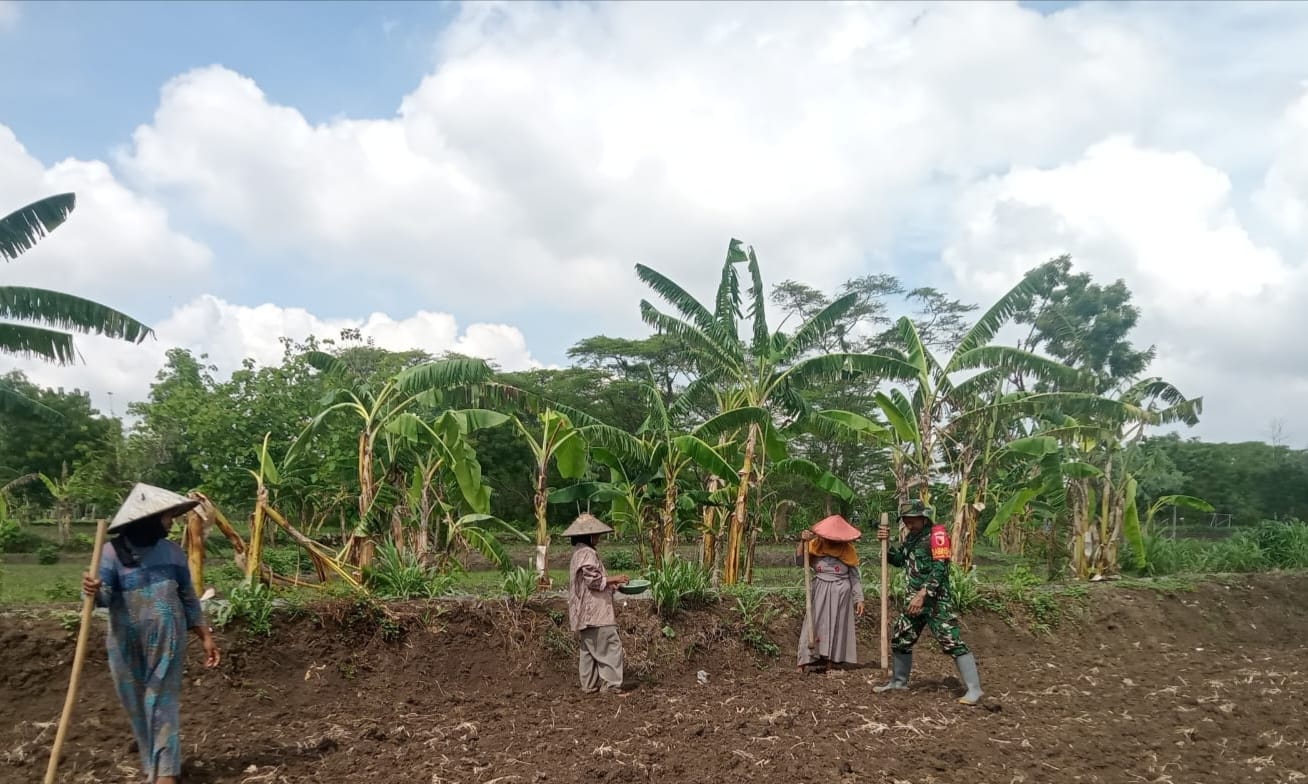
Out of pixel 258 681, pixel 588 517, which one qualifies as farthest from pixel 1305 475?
pixel 258 681

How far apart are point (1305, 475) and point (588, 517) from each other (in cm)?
3171

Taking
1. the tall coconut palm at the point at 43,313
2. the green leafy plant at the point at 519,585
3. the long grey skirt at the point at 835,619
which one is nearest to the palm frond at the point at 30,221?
the tall coconut palm at the point at 43,313

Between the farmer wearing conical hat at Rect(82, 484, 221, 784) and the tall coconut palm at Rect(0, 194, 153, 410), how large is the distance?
22.3 ft

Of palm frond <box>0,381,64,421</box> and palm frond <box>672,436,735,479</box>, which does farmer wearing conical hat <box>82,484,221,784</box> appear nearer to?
palm frond <box>672,436,735,479</box>

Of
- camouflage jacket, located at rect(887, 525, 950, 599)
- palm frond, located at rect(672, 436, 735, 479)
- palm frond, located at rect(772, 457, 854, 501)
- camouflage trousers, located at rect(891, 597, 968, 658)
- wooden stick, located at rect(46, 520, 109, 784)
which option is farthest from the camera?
palm frond, located at rect(772, 457, 854, 501)

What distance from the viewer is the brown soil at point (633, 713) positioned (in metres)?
5.34

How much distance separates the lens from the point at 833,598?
822cm

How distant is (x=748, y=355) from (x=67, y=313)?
8044 millimetres

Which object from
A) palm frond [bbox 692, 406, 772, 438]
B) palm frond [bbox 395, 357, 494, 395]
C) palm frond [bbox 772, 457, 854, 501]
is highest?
palm frond [bbox 395, 357, 494, 395]

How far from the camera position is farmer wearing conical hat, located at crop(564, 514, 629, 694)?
745 cm

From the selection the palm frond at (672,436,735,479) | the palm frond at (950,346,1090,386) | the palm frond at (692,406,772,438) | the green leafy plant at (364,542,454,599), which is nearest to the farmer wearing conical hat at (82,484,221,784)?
the green leafy plant at (364,542,454,599)

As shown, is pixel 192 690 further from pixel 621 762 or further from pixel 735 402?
pixel 735 402

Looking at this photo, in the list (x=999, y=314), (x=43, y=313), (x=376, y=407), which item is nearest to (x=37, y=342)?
(x=43, y=313)

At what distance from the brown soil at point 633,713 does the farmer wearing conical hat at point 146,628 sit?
495mm
